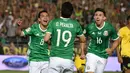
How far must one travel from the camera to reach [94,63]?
11.9m

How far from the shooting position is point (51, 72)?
934 centimetres

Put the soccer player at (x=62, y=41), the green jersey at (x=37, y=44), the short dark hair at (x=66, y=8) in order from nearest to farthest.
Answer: the short dark hair at (x=66, y=8) → the soccer player at (x=62, y=41) → the green jersey at (x=37, y=44)

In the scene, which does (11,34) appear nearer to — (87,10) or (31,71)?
(87,10)

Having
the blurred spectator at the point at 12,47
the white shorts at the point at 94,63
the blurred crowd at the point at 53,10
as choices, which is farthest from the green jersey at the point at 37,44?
the blurred crowd at the point at 53,10

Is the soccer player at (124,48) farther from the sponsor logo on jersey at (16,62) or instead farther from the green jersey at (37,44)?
the sponsor logo on jersey at (16,62)

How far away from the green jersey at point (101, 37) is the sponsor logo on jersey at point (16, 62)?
9822mm

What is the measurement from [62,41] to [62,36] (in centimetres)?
10

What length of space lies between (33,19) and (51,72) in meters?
14.8

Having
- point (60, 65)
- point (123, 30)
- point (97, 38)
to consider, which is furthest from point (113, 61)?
point (60, 65)

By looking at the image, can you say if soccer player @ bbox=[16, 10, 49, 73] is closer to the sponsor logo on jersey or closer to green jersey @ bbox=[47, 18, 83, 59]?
green jersey @ bbox=[47, 18, 83, 59]

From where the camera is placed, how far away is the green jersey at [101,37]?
38.9 ft

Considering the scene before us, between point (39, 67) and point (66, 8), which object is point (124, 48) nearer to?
point (39, 67)

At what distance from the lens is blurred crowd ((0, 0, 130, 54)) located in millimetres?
23719

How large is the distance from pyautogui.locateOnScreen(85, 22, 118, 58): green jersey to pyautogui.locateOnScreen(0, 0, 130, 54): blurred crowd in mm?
11310
